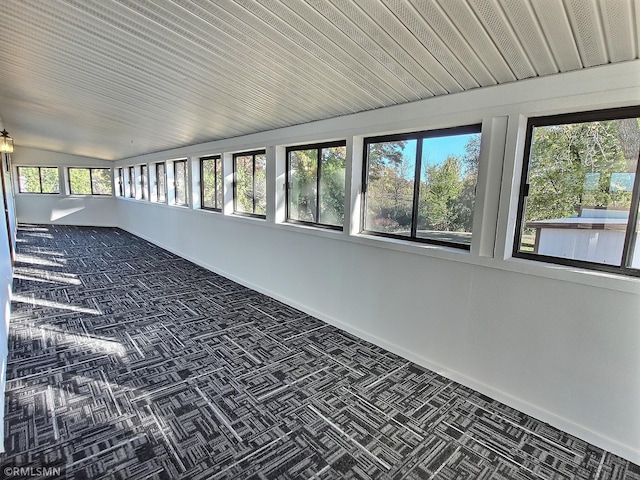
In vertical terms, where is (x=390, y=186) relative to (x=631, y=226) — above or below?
above

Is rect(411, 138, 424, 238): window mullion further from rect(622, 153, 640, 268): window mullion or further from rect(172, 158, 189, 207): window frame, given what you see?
rect(172, 158, 189, 207): window frame

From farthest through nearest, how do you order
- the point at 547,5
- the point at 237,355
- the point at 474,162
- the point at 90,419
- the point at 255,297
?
the point at 255,297
the point at 237,355
the point at 474,162
the point at 90,419
the point at 547,5

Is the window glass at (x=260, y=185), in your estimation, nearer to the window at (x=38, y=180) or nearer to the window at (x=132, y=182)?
the window at (x=132, y=182)

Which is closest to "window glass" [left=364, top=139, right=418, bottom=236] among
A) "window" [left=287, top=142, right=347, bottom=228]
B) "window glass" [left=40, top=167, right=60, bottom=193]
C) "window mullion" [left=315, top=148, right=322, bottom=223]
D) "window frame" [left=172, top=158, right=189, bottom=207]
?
"window" [left=287, top=142, right=347, bottom=228]

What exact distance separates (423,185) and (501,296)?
1115mm

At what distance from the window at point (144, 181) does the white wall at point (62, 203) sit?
2825mm

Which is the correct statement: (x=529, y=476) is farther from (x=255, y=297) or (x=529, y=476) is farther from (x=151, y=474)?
(x=255, y=297)

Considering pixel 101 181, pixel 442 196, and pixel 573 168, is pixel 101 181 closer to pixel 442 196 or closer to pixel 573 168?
pixel 442 196

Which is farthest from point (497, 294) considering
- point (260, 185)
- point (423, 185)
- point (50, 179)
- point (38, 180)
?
point (38, 180)

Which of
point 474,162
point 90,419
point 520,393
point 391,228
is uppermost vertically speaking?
point 474,162

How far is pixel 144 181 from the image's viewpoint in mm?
8812

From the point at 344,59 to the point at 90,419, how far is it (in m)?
2.83

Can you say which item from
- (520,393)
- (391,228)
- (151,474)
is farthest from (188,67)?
(520,393)

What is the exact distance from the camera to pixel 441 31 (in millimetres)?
1771
